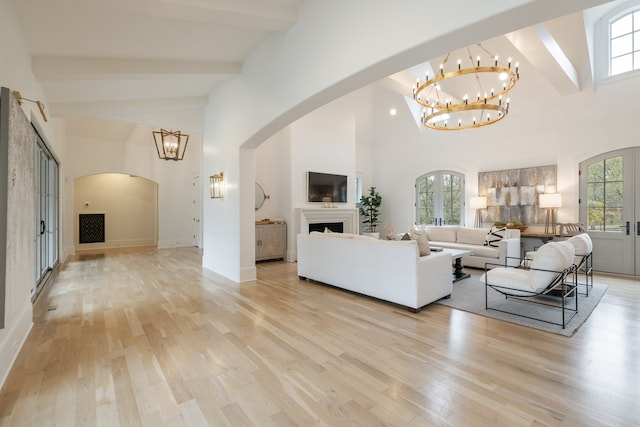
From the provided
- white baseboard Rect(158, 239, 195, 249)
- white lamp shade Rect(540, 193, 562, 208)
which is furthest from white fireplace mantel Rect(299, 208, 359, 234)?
white baseboard Rect(158, 239, 195, 249)

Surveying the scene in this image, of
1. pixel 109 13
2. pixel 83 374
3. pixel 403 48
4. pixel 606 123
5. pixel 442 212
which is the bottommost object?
pixel 83 374

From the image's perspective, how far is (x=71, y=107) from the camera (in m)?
4.91

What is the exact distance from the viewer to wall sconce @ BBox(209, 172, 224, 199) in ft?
18.5

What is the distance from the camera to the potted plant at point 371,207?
9.56 meters

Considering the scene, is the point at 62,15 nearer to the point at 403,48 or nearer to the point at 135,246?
the point at 403,48

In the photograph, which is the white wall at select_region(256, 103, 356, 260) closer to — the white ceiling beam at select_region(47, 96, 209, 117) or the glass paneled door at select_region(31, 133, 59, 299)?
the white ceiling beam at select_region(47, 96, 209, 117)

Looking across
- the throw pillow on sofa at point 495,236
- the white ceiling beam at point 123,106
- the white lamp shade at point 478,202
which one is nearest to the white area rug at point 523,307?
the throw pillow on sofa at point 495,236

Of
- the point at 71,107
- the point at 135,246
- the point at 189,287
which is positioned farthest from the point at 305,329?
the point at 135,246

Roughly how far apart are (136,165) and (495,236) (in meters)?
9.77

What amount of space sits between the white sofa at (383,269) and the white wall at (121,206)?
26.1 feet

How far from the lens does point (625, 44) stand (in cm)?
552

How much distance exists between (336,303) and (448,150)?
599cm

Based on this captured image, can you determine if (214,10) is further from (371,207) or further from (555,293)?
(371,207)

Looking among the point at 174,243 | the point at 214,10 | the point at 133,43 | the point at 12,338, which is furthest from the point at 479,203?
the point at 174,243
